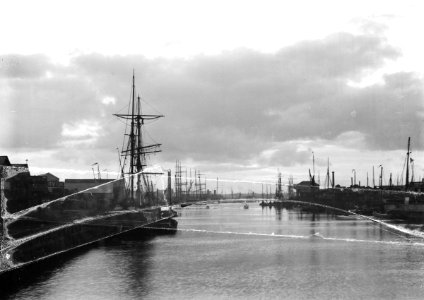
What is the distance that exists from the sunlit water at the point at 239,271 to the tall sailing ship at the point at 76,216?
3.34 m

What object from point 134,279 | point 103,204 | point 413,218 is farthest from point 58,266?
point 413,218

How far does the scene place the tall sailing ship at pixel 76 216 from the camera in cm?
5562

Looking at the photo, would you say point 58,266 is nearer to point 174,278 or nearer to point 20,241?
point 20,241

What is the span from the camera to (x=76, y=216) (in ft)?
248

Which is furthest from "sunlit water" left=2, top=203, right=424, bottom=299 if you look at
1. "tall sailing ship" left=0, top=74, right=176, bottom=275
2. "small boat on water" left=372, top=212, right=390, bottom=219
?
"small boat on water" left=372, top=212, right=390, bottom=219

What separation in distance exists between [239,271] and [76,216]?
105ft

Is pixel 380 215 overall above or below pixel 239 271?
above

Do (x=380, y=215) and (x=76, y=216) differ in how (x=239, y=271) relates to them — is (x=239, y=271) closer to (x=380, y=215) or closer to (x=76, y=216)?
(x=76, y=216)

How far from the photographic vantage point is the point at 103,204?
89.9m

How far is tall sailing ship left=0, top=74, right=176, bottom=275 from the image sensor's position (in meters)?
55.6

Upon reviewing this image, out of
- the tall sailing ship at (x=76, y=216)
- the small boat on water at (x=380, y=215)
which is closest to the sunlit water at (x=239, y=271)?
the tall sailing ship at (x=76, y=216)

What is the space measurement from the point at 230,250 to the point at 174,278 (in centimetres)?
2139

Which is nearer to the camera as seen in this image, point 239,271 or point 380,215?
point 239,271

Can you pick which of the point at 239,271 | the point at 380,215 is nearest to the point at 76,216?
the point at 239,271
